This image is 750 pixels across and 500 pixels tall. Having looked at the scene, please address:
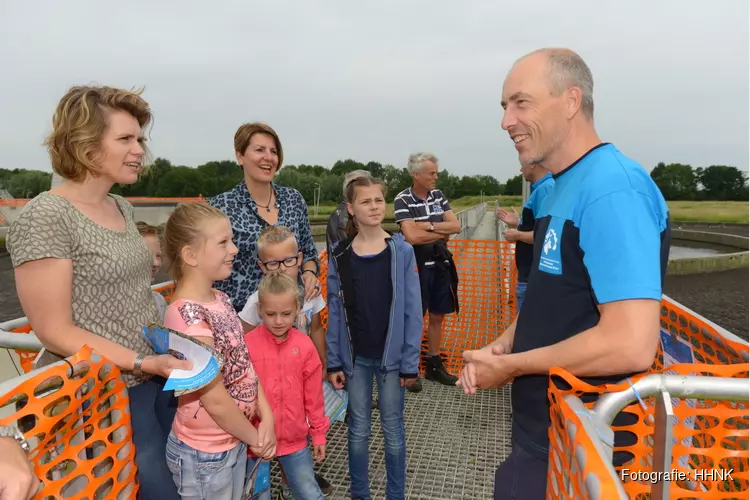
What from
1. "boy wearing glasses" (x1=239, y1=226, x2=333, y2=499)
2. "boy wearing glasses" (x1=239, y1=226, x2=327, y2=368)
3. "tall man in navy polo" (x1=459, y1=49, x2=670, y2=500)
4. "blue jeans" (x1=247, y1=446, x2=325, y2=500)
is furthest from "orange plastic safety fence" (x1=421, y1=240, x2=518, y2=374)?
"tall man in navy polo" (x1=459, y1=49, x2=670, y2=500)

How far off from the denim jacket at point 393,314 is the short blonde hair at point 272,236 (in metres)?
0.32

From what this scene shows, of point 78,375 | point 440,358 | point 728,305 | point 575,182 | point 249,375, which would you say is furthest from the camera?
point 728,305

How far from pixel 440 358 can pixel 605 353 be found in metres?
3.62

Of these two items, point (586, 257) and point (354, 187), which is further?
point (354, 187)

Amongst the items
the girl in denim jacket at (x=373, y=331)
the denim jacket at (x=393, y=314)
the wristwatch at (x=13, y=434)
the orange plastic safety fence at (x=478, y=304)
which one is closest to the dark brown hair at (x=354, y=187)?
the girl in denim jacket at (x=373, y=331)

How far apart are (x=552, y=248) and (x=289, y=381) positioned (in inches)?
61.3

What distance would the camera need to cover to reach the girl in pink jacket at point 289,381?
241 cm

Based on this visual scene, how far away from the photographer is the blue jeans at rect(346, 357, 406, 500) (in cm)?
283

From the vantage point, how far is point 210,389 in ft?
5.91

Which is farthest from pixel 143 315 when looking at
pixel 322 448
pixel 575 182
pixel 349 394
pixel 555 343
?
pixel 575 182

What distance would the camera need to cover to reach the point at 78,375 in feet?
5.19

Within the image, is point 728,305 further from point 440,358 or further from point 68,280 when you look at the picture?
point 68,280

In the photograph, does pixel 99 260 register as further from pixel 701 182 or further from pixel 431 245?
pixel 701 182

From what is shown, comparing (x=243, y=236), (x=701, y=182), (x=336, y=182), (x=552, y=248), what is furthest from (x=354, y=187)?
(x=701, y=182)
